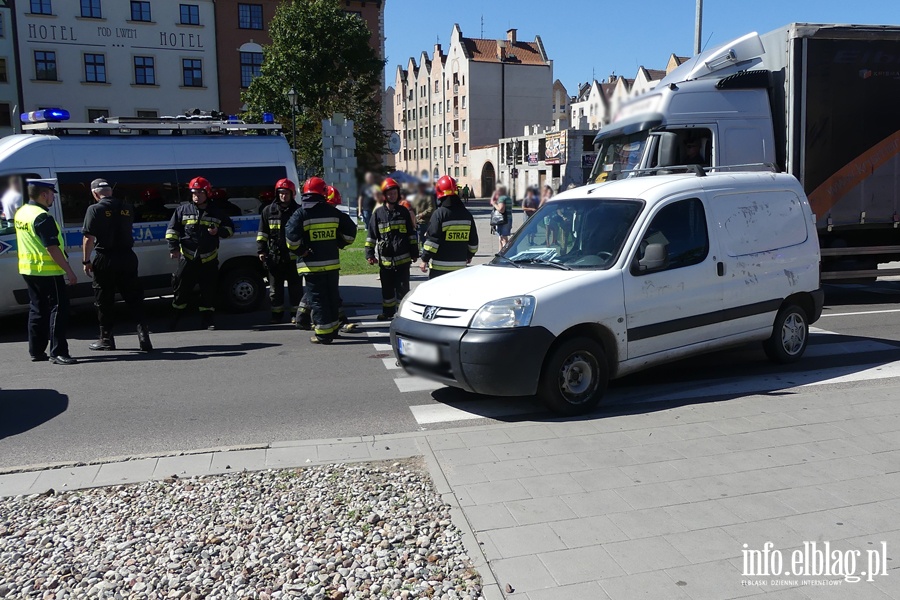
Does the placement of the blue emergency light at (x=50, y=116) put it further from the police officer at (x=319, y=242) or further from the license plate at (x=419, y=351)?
the license plate at (x=419, y=351)

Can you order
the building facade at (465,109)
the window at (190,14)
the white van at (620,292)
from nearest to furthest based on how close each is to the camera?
the white van at (620,292) → the building facade at (465,109) → the window at (190,14)

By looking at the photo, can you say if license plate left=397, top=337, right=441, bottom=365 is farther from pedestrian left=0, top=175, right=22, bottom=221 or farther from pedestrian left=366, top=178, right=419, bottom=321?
pedestrian left=0, top=175, right=22, bottom=221

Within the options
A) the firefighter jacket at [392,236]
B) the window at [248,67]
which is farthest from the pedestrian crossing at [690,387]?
the window at [248,67]

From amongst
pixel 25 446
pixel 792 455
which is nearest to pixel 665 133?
pixel 792 455

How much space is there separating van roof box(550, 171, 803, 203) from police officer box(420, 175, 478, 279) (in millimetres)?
2138

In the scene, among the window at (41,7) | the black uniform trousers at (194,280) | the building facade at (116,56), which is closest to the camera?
the black uniform trousers at (194,280)

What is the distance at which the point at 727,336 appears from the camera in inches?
278

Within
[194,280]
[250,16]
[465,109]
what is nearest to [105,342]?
[194,280]

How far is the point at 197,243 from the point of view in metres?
10.2

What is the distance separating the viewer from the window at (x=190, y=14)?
46469mm

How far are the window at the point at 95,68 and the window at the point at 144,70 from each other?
1.73m

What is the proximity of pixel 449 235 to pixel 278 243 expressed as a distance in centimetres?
253

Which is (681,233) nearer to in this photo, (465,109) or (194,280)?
(194,280)

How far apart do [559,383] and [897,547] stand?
8.71 feet
